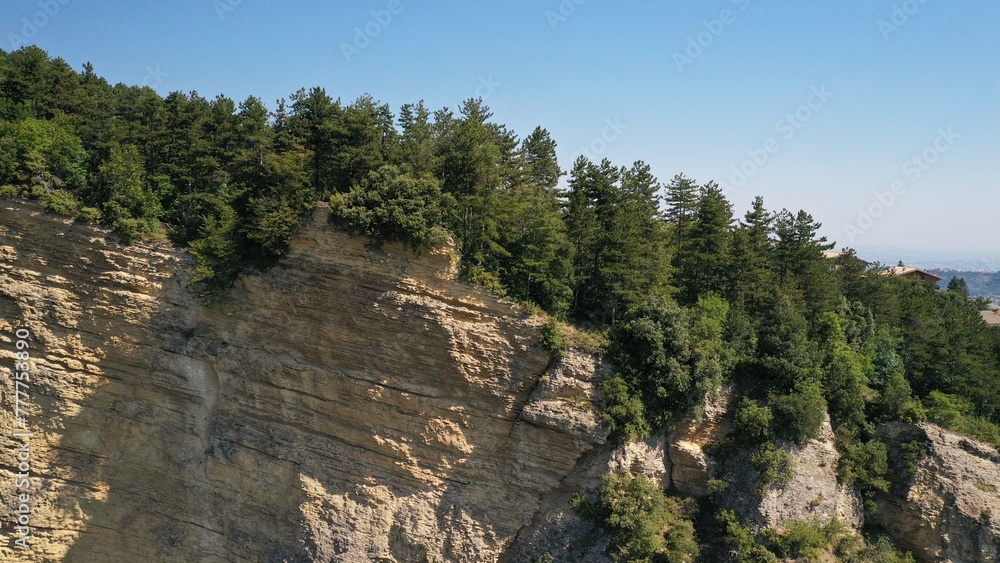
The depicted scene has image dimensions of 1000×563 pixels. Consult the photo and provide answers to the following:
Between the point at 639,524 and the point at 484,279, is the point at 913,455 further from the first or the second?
the point at 484,279

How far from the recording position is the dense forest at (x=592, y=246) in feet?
74.5

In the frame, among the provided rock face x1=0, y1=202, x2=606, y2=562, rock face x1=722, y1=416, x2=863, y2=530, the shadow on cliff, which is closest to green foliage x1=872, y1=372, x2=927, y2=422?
rock face x1=722, y1=416, x2=863, y2=530

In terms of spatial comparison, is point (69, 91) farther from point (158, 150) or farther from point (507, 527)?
point (507, 527)

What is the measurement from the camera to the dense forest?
22.7 meters

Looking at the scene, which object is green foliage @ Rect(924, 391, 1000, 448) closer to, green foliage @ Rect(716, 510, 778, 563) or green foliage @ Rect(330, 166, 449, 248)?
green foliage @ Rect(716, 510, 778, 563)

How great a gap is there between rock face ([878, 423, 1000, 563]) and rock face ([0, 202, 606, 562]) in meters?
14.7

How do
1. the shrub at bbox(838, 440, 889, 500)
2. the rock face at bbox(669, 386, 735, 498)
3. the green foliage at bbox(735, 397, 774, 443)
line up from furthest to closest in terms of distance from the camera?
1. the shrub at bbox(838, 440, 889, 500)
2. the rock face at bbox(669, 386, 735, 498)
3. the green foliage at bbox(735, 397, 774, 443)

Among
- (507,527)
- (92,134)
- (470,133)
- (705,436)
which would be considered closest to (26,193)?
(92,134)

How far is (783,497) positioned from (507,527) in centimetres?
1199

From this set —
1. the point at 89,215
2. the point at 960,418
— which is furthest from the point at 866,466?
the point at 89,215

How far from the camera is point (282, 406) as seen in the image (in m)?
25.1

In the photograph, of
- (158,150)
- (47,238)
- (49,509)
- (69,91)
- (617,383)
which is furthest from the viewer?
(69,91)

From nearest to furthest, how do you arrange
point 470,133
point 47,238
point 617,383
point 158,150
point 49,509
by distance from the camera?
point 617,383 < point 470,133 < point 47,238 < point 49,509 < point 158,150

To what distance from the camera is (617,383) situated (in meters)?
22.3
